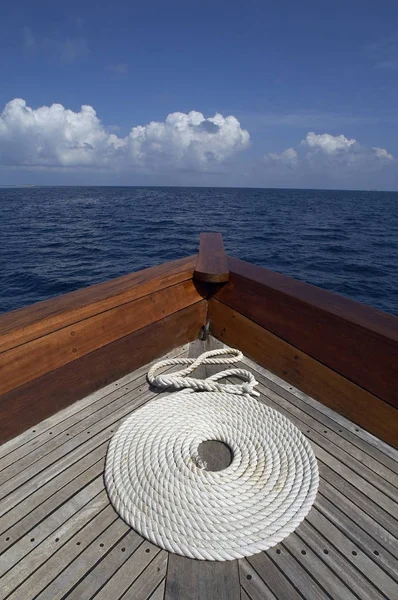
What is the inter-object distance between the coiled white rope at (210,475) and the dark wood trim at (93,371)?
0.32 metres

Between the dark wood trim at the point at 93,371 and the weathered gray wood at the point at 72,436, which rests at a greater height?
the dark wood trim at the point at 93,371

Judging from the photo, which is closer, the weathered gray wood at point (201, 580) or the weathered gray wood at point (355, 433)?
the weathered gray wood at point (201, 580)

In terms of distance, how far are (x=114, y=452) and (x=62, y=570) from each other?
470mm

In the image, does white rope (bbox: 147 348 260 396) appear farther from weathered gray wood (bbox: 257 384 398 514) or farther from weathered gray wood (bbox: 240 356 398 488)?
weathered gray wood (bbox: 257 384 398 514)

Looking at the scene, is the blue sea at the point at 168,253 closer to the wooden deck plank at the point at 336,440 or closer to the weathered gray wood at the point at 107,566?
the wooden deck plank at the point at 336,440

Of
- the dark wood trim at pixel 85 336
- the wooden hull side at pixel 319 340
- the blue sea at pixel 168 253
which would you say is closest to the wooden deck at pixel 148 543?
the wooden hull side at pixel 319 340

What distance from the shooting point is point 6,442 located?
1.57 meters

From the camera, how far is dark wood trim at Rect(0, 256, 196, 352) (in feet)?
4.88

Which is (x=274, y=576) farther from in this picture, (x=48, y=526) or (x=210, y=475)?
(x=48, y=526)

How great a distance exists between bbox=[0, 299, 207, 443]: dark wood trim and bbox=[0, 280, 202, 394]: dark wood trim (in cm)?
4

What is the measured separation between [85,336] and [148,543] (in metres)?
0.98

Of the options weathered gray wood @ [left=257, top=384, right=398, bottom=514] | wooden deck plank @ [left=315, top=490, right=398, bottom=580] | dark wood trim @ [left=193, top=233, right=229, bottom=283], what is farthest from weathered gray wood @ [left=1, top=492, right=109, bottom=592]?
dark wood trim @ [left=193, top=233, right=229, bottom=283]

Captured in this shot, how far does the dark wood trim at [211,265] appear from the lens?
7.36ft

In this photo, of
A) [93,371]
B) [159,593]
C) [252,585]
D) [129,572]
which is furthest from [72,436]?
[252,585]
